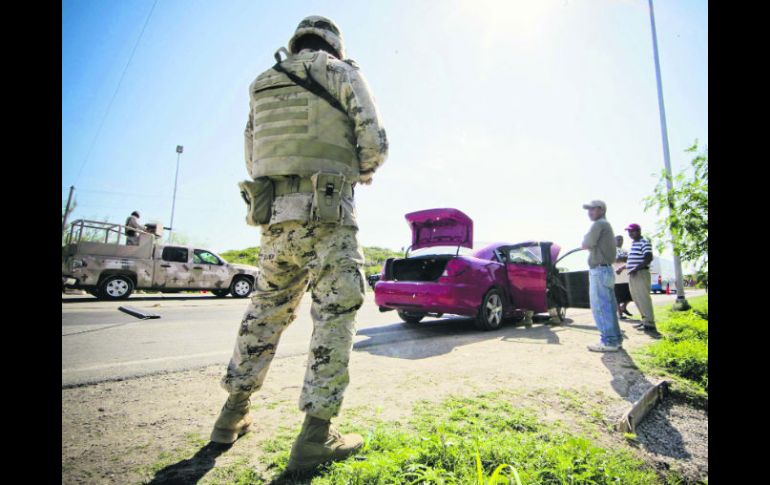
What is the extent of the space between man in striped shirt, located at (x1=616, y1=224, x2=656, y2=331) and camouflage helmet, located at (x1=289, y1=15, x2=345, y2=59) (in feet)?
19.3

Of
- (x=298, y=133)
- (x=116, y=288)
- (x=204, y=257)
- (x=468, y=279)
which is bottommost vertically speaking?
(x=116, y=288)

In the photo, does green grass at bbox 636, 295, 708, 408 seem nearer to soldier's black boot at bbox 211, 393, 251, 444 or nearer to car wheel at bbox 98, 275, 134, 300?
soldier's black boot at bbox 211, 393, 251, 444

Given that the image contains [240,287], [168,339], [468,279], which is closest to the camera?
[168,339]

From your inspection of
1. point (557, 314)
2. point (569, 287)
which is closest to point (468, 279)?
point (557, 314)

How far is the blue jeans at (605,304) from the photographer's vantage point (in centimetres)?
403

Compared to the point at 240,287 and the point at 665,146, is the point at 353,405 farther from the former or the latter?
the point at 665,146

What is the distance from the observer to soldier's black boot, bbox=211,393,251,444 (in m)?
1.72

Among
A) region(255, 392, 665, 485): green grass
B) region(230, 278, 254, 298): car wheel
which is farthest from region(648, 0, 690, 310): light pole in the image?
region(230, 278, 254, 298): car wheel

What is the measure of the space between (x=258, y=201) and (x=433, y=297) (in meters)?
3.59

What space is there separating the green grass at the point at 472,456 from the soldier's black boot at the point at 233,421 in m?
0.18

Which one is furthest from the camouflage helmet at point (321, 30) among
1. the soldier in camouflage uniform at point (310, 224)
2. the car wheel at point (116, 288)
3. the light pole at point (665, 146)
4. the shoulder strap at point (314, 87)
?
the light pole at point (665, 146)

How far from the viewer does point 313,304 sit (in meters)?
1.75

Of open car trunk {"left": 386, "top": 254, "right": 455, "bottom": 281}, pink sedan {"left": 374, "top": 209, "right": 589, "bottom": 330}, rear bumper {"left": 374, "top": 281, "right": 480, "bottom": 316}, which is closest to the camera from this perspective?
rear bumper {"left": 374, "top": 281, "right": 480, "bottom": 316}
